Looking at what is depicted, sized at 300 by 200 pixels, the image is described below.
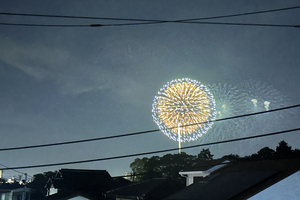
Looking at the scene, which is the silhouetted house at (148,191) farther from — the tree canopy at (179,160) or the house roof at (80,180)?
the tree canopy at (179,160)

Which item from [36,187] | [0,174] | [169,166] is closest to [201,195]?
[169,166]

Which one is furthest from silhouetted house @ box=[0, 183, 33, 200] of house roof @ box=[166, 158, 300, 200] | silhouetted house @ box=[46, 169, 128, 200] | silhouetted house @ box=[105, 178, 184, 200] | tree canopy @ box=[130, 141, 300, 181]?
house roof @ box=[166, 158, 300, 200]

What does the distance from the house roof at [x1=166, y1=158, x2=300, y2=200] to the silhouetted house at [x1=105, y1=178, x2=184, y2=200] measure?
13.3 meters

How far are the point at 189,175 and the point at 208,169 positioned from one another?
10.8 feet

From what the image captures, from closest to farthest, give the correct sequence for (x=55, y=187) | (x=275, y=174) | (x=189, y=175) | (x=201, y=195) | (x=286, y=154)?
(x=275, y=174) < (x=201, y=195) < (x=189, y=175) < (x=55, y=187) < (x=286, y=154)

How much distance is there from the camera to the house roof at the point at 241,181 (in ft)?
64.8

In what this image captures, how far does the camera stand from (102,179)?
57438 millimetres

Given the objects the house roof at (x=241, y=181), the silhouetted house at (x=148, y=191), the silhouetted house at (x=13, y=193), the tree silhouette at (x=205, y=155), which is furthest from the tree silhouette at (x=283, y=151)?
the silhouetted house at (x=13, y=193)

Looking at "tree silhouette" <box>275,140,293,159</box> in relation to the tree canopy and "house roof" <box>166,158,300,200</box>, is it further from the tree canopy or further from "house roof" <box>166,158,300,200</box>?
"house roof" <box>166,158,300,200</box>

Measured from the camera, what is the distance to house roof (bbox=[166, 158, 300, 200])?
64.8ft

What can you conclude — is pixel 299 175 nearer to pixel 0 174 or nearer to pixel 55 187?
pixel 55 187

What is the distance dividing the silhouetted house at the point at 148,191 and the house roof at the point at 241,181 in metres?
13.3

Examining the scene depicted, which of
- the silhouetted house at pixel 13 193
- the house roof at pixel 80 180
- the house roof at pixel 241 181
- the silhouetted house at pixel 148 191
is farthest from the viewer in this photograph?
the silhouetted house at pixel 13 193

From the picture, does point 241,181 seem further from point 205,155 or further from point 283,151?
point 205,155
